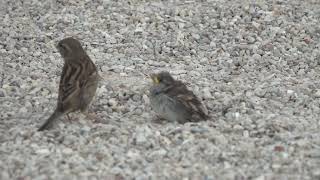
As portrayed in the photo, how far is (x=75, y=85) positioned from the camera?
764 centimetres

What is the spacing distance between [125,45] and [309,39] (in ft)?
8.26

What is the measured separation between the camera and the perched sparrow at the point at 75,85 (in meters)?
7.51

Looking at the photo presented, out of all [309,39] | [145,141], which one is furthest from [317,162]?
[309,39]

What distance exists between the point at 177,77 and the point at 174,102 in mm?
1393

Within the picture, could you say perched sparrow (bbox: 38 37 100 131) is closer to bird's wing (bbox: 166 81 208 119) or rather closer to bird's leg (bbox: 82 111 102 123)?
bird's leg (bbox: 82 111 102 123)

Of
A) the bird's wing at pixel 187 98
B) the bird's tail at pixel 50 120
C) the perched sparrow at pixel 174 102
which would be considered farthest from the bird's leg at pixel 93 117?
the bird's wing at pixel 187 98

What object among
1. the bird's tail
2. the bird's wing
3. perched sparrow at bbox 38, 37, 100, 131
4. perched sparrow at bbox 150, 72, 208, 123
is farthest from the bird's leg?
the bird's wing

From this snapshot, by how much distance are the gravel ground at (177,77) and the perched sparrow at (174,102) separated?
166 millimetres

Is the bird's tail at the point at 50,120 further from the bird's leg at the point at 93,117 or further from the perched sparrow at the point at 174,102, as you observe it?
the perched sparrow at the point at 174,102

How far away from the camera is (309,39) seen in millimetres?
10492

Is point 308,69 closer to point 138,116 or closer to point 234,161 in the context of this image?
point 138,116

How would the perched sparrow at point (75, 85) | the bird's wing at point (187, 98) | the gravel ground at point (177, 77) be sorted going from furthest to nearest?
1. the bird's wing at point (187, 98)
2. the perched sparrow at point (75, 85)
3. the gravel ground at point (177, 77)

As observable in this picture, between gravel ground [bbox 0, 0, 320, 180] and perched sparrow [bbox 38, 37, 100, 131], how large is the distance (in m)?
0.16

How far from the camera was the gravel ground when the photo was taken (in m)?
6.44
